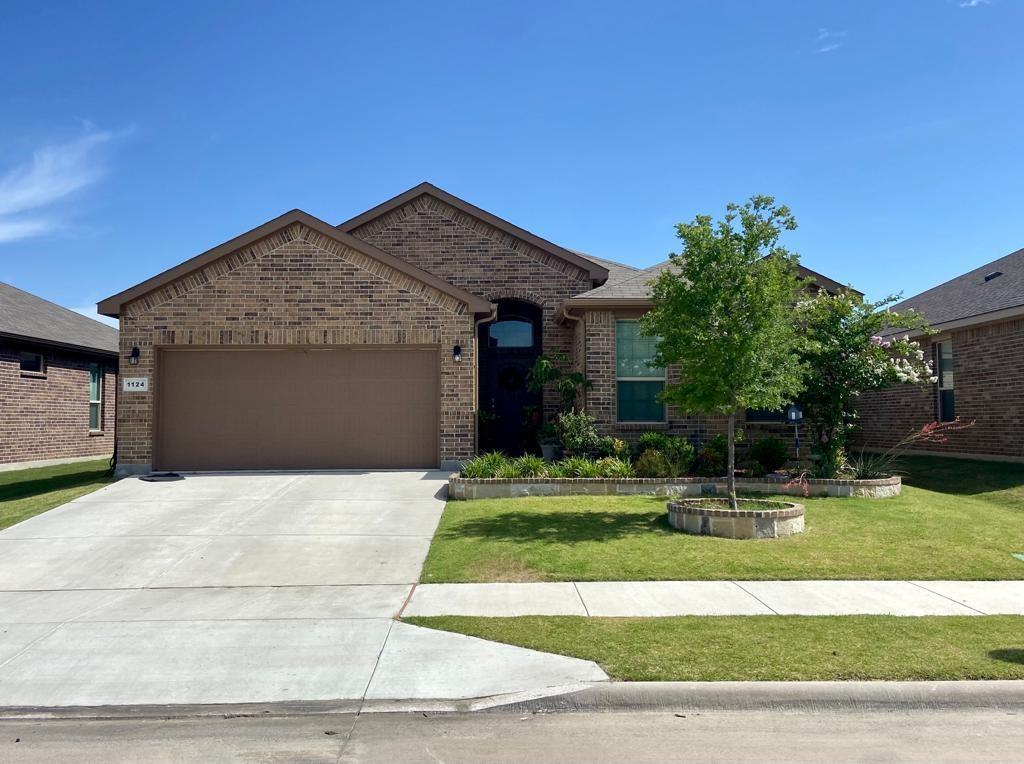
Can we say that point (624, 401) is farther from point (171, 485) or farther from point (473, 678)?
point (473, 678)

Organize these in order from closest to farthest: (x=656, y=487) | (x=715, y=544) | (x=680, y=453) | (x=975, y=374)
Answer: (x=715, y=544)
(x=656, y=487)
(x=680, y=453)
(x=975, y=374)

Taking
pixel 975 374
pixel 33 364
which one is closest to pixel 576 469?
pixel 975 374

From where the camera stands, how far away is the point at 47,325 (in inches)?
787

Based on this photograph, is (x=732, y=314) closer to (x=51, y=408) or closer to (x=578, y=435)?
(x=578, y=435)

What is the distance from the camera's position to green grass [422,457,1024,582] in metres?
7.77

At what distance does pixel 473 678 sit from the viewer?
5.03m

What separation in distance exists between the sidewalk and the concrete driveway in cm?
70

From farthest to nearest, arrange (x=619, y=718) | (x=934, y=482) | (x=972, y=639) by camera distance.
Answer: (x=934, y=482) → (x=972, y=639) → (x=619, y=718)

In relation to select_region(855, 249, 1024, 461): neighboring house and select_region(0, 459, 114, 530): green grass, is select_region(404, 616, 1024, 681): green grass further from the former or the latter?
select_region(855, 249, 1024, 461): neighboring house

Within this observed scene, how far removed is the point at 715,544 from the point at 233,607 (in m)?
5.53

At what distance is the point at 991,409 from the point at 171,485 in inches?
625

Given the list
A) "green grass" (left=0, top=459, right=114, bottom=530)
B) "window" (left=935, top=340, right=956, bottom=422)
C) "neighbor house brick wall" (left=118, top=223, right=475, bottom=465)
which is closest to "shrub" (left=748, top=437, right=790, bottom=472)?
"neighbor house brick wall" (left=118, top=223, right=475, bottom=465)

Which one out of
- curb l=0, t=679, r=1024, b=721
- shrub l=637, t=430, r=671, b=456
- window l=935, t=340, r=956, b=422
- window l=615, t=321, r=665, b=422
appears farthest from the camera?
window l=935, t=340, r=956, b=422

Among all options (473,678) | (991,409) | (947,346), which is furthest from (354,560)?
(947,346)
